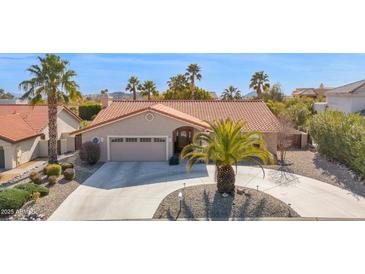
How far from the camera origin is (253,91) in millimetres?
50906

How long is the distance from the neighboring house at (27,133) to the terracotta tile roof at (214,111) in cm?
487

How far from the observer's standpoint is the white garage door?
21.3 m

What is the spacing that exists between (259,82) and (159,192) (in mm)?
38859

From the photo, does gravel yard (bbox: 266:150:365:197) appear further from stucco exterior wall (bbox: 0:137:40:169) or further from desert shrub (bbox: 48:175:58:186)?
stucco exterior wall (bbox: 0:137:40:169)

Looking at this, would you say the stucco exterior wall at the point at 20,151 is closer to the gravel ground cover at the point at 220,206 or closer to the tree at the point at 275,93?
the gravel ground cover at the point at 220,206

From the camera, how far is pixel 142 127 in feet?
69.7

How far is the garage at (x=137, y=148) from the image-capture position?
2134 cm

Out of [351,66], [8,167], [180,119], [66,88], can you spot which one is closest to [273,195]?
[351,66]

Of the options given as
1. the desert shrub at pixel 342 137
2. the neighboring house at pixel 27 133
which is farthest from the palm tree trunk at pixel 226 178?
the neighboring house at pixel 27 133

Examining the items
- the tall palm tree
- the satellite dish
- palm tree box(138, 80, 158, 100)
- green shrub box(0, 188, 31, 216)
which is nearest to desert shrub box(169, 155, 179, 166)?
the satellite dish

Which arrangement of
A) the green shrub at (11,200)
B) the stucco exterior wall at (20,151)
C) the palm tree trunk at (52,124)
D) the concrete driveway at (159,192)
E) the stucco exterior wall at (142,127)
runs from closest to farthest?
1. the green shrub at (11,200)
2. the concrete driveway at (159,192)
3. the palm tree trunk at (52,124)
4. the stucco exterior wall at (20,151)
5. the stucco exterior wall at (142,127)

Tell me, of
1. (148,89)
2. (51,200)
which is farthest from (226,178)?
(148,89)
